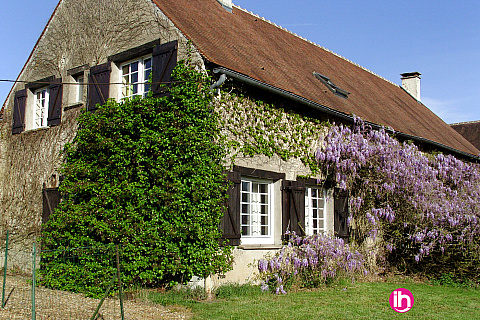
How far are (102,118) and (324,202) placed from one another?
5412 mm

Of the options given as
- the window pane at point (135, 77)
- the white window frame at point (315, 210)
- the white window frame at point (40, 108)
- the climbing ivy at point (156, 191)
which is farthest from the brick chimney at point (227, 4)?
the white window frame at point (315, 210)

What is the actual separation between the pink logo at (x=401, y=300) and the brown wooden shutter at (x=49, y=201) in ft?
23.0

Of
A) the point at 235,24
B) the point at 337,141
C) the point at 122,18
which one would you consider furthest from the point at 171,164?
the point at 235,24

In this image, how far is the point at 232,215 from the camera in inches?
356

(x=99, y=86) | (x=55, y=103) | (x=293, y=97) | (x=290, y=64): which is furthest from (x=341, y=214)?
(x=55, y=103)

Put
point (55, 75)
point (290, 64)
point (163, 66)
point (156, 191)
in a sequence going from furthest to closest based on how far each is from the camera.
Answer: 1. point (290, 64)
2. point (55, 75)
3. point (163, 66)
4. point (156, 191)

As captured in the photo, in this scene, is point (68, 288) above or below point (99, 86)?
below

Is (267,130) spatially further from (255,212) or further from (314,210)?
(314,210)

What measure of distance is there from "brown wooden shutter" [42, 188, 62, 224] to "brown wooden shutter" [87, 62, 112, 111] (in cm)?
197

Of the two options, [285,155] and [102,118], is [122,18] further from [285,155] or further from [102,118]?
[285,155]

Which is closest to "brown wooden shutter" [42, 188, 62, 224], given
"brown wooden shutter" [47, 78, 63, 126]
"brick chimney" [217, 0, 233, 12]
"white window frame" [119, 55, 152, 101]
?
"brown wooden shutter" [47, 78, 63, 126]

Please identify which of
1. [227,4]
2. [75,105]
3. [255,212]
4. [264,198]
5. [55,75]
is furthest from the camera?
[227,4]

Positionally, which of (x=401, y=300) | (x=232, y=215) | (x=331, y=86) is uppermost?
(x=331, y=86)

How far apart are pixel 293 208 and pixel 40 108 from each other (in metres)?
6.87
